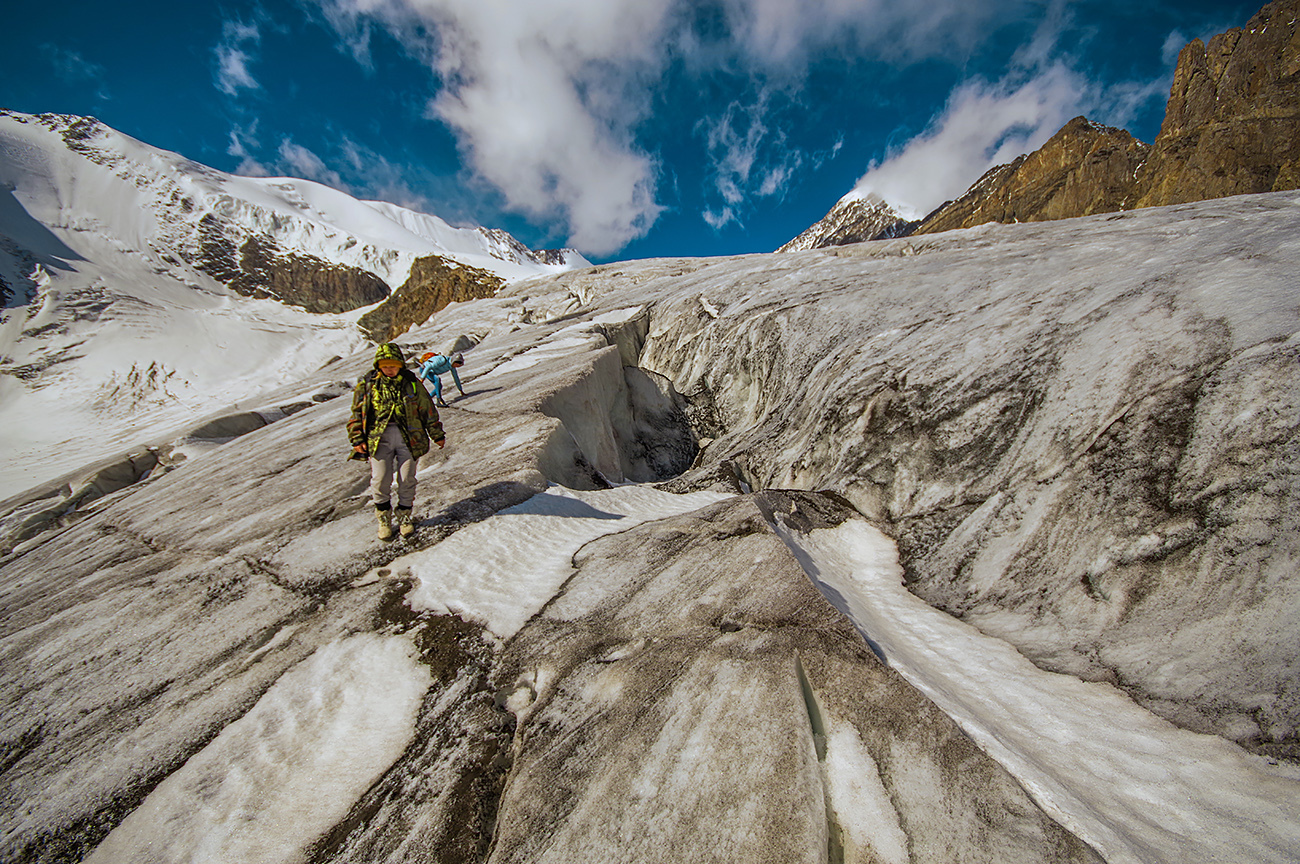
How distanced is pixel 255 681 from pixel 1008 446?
27.4ft

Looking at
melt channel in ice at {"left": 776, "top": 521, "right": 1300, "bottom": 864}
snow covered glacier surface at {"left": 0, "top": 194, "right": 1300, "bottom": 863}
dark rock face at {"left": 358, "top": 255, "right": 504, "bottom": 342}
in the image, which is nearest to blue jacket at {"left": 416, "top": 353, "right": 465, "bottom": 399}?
snow covered glacier surface at {"left": 0, "top": 194, "right": 1300, "bottom": 863}

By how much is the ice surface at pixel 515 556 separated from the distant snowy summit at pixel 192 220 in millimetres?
96352

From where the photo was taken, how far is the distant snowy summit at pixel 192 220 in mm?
87500

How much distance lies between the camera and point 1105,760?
2951 millimetres

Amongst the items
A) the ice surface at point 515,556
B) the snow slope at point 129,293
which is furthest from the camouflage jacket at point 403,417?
the snow slope at point 129,293

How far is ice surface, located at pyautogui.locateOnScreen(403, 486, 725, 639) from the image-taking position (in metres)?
4.79

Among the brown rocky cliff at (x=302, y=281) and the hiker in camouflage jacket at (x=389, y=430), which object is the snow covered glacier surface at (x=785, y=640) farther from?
the brown rocky cliff at (x=302, y=281)

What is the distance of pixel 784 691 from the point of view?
317 cm

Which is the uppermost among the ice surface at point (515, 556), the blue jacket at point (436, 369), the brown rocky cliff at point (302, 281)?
the brown rocky cliff at point (302, 281)

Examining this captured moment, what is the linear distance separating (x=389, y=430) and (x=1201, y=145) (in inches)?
4280

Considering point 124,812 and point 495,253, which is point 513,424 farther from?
point 495,253

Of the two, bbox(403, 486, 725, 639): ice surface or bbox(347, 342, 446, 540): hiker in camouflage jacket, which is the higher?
bbox(347, 342, 446, 540): hiker in camouflage jacket

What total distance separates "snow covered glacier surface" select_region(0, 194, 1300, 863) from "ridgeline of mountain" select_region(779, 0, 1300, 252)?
83030 mm

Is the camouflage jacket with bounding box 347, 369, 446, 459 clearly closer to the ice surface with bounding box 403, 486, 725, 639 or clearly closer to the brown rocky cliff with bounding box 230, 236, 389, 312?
the ice surface with bounding box 403, 486, 725, 639
